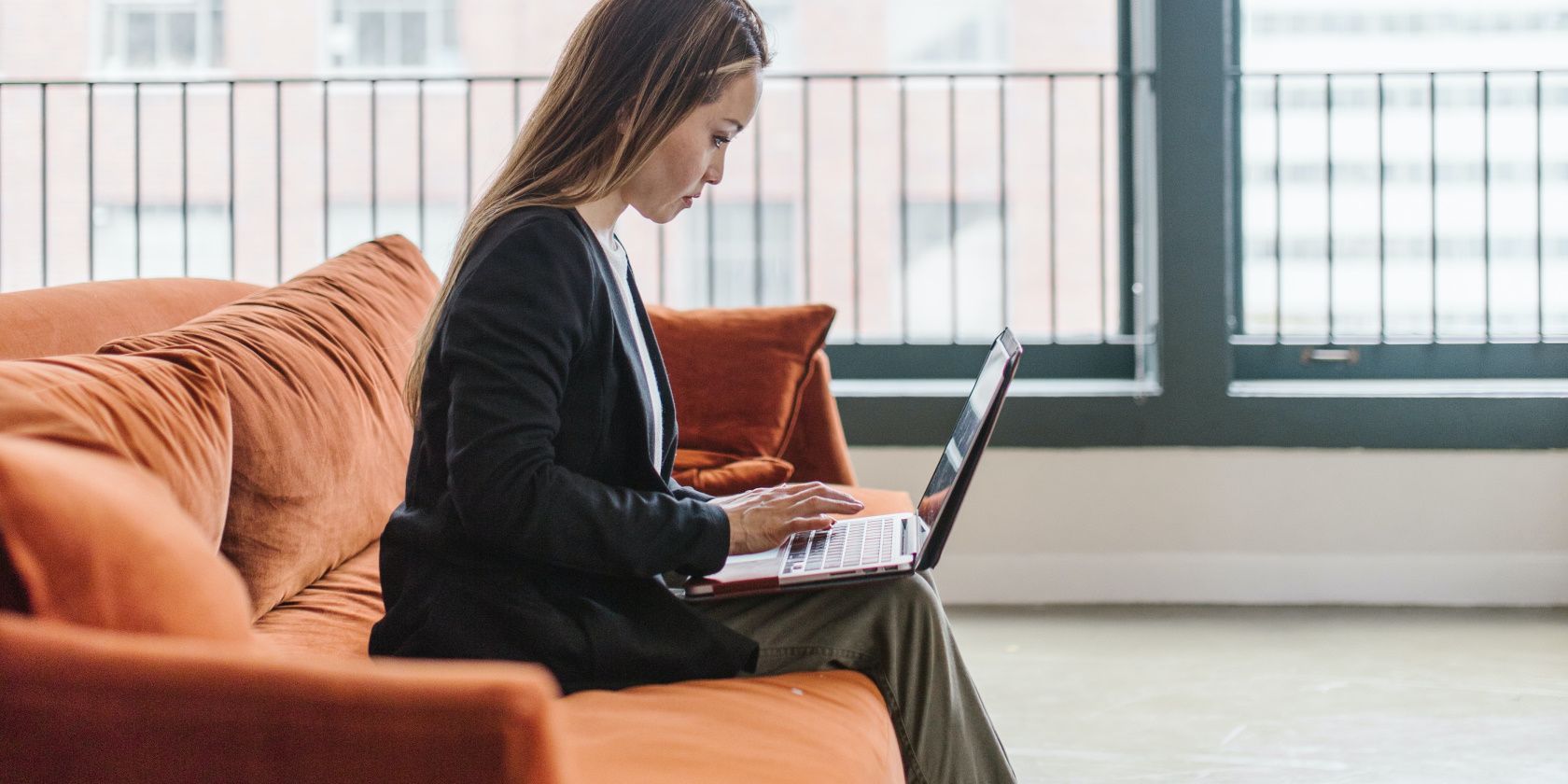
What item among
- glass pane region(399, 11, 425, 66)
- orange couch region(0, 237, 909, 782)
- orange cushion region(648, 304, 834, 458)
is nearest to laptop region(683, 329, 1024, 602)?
orange couch region(0, 237, 909, 782)

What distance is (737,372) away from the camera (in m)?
2.40

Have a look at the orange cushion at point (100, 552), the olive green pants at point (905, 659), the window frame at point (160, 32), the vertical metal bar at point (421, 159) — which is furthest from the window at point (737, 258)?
the orange cushion at point (100, 552)

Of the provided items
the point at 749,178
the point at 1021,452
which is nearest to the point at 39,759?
the point at 1021,452

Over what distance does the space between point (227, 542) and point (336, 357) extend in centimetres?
37

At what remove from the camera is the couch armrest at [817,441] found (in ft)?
8.00

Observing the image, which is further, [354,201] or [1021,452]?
[354,201]

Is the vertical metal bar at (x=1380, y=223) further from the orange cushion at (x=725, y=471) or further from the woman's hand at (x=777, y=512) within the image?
the woman's hand at (x=777, y=512)

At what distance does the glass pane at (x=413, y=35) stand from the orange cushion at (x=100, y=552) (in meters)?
8.28

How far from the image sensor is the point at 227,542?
1350 millimetres

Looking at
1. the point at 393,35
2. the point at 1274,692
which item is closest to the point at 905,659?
the point at 1274,692

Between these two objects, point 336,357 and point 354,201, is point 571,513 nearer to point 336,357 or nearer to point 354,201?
point 336,357

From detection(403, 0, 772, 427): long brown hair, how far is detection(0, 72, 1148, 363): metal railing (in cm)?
599

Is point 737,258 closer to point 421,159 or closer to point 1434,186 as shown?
point 421,159

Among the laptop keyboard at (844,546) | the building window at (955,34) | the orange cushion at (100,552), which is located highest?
the building window at (955,34)
